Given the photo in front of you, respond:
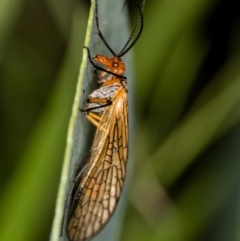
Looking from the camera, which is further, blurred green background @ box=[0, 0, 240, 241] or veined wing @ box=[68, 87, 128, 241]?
blurred green background @ box=[0, 0, 240, 241]

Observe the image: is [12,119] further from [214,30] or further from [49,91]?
[214,30]

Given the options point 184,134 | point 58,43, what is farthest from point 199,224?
point 58,43

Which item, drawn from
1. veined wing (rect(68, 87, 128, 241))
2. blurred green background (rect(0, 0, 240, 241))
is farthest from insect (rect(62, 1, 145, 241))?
blurred green background (rect(0, 0, 240, 241))

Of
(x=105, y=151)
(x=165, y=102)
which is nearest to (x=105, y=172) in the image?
(x=105, y=151)

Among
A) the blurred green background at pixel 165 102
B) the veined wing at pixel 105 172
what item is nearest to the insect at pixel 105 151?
the veined wing at pixel 105 172

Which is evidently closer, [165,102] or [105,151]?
[105,151]

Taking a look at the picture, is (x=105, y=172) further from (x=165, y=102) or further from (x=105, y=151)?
(x=165, y=102)

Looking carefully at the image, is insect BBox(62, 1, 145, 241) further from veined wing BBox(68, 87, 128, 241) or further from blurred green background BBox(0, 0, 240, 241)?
blurred green background BBox(0, 0, 240, 241)
